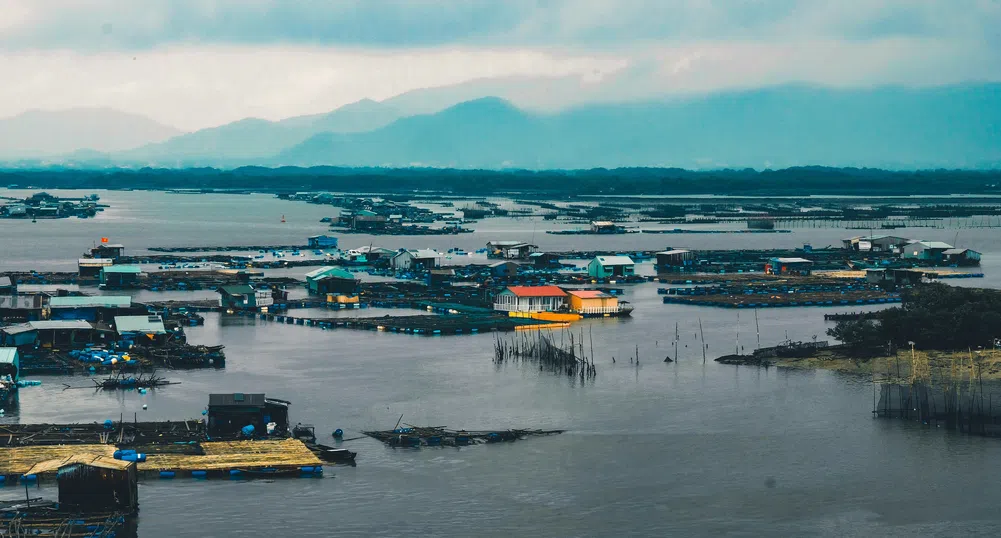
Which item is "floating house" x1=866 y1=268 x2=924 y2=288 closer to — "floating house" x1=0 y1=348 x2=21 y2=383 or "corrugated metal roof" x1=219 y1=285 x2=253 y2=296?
"corrugated metal roof" x1=219 y1=285 x2=253 y2=296

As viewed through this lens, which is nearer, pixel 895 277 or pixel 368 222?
pixel 895 277

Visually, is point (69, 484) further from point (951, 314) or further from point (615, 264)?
point (615, 264)

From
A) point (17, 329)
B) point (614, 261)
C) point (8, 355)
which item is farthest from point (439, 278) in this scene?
point (8, 355)

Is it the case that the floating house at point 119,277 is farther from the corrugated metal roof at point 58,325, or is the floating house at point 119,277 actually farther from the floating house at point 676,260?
the floating house at point 676,260

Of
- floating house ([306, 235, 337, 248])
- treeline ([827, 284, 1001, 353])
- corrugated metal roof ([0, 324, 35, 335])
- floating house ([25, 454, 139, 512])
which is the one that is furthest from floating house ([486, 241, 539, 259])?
floating house ([25, 454, 139, 512])

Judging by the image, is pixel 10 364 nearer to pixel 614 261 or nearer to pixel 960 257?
pixel 614 261

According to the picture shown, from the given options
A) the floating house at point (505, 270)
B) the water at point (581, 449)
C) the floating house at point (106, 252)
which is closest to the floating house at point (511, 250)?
the floating house at point (505, 270)
